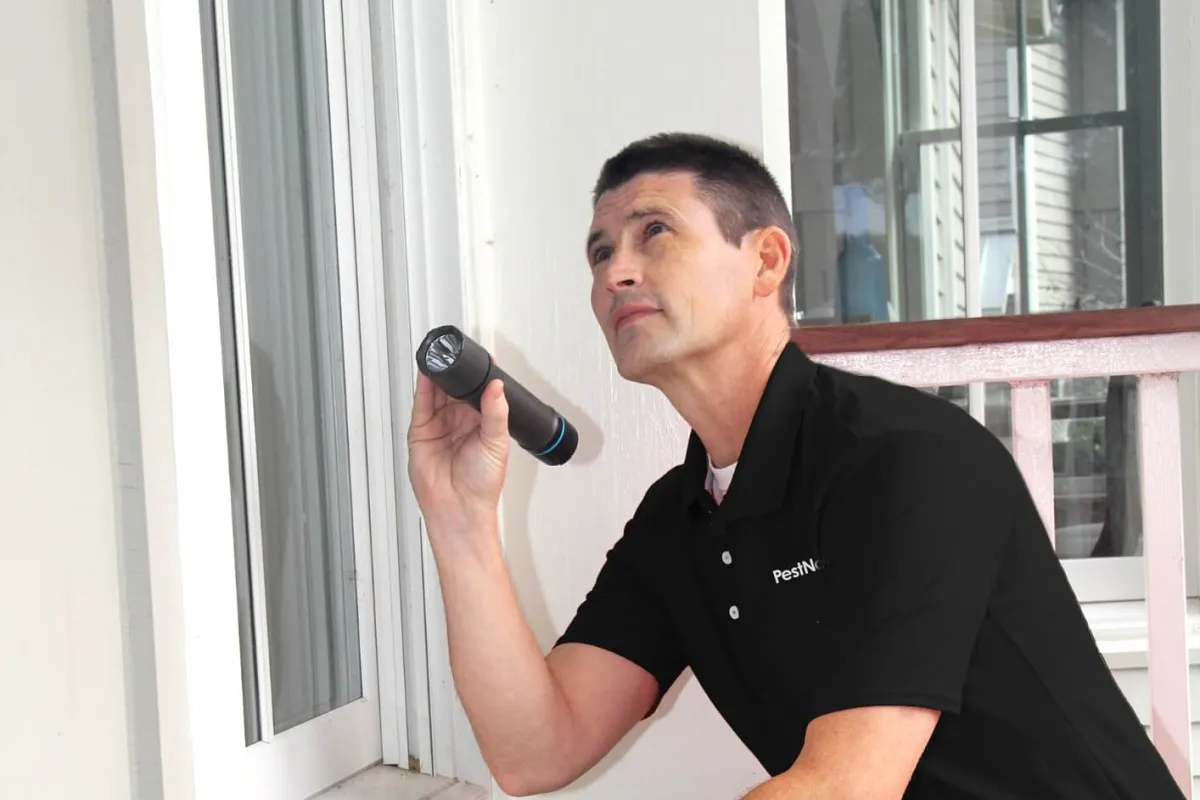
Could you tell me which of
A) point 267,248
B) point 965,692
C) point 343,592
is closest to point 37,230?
point 267,248

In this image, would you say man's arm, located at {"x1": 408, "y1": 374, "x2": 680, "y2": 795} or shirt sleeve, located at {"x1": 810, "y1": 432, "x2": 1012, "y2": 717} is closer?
shirt sleeve, located at {"x1": 810, "y1": 432, "x2": 1012, "y2": 717}

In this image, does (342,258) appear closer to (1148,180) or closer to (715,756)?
(715,756)

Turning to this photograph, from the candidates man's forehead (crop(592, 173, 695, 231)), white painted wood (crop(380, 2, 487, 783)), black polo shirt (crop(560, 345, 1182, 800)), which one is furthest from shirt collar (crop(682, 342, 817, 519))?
white painted wood (crop(380, 2, 487, 783))

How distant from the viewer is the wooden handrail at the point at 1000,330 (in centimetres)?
107

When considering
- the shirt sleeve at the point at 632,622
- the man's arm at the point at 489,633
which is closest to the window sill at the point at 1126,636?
the shirt sleeve at the point at 632,622

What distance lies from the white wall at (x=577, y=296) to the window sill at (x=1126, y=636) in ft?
3.12

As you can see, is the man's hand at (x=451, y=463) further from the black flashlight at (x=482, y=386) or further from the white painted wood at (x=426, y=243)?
the white painted wood at (x=426, y=243)

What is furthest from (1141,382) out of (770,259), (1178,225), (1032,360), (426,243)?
(1178,225)

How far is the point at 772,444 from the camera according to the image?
969 millimetres

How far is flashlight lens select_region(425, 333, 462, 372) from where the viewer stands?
0.89m

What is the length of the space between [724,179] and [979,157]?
4.96 feet

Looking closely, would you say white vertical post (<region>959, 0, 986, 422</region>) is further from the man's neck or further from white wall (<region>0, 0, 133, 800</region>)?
white wall (<region>0, 0, 133, 800</region>)

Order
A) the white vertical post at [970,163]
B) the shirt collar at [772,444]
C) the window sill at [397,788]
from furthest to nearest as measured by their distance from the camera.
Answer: the white vertical post at [970,163], the window sill at [397,788], the shirt collar at [772,444]

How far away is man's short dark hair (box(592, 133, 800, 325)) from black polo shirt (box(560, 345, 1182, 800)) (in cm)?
17
